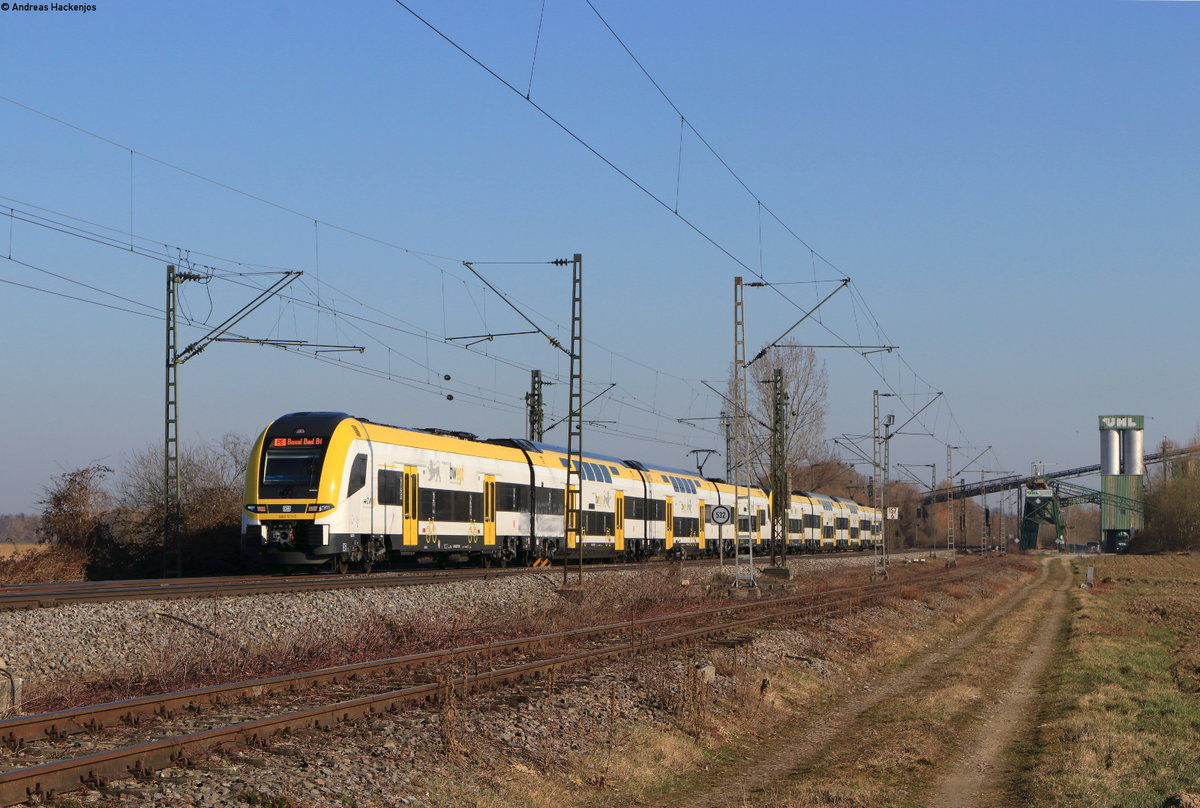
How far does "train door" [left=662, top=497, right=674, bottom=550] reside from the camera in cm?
5309

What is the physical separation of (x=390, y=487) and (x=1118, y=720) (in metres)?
20.2

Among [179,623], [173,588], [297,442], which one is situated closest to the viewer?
[179,623]

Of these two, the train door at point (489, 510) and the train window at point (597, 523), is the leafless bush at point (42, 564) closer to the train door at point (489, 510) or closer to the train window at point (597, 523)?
the train door at point (489, 510)

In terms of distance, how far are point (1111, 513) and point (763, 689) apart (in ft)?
469

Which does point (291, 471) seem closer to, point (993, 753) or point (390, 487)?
point (390, 487)

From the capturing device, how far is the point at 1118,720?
15.4 m

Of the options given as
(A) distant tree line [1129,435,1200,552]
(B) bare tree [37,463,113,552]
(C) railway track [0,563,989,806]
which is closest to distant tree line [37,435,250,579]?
(B) bare tree [37,463,113,552]

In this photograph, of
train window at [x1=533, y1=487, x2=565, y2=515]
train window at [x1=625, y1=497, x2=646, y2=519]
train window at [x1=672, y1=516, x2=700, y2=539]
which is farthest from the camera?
train window at [x1=672, y1=516, x2=700, y2=539]

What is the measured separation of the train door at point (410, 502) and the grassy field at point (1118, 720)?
664 inches

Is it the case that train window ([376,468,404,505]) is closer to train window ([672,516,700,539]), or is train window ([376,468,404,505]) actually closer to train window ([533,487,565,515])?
train window ([533,487,565,515])

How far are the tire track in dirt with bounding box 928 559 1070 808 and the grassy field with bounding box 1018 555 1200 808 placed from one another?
283 millimetres

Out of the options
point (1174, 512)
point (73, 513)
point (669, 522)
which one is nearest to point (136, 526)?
point (73, 513)

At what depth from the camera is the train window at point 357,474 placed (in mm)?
29328

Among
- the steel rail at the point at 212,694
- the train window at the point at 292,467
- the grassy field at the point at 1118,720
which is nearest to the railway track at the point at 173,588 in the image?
the train window at the point at 292,467
